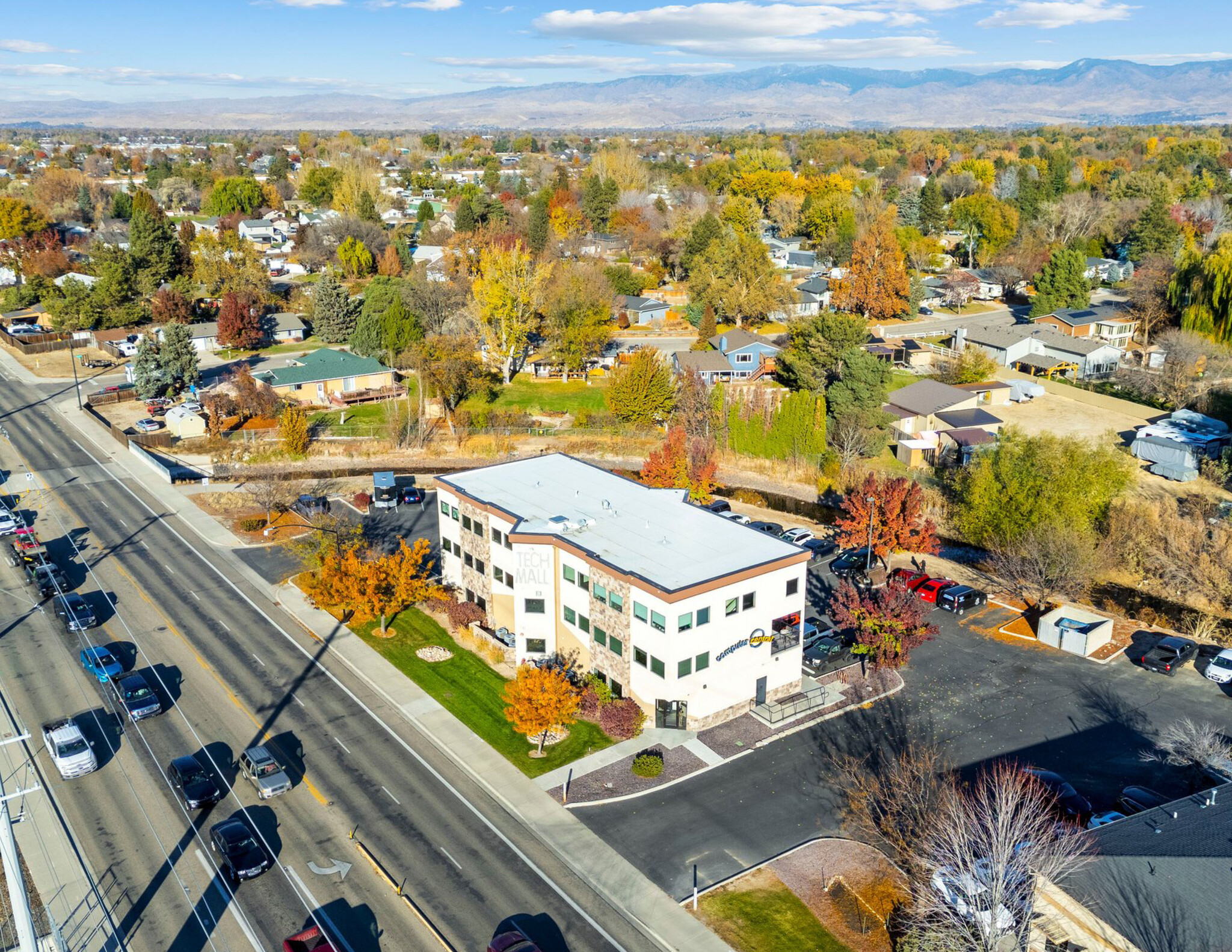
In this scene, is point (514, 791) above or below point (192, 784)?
below

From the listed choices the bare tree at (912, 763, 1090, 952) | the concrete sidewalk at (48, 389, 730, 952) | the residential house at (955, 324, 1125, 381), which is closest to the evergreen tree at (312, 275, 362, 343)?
the concrete sidewalk at (48, 389, 730, 952)

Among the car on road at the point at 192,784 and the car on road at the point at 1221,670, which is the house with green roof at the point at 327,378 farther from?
the car on road at the point at 1221,670

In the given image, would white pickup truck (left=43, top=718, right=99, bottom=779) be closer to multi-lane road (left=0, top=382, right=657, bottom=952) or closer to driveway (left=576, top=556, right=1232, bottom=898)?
multi-lane road (left=0, top=382, right=657, bottom=952)

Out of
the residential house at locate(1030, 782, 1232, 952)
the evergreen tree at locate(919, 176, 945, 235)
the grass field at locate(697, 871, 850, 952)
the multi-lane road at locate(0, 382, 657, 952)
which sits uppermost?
the evergreen tree at locate(919, 176, 945, 235)

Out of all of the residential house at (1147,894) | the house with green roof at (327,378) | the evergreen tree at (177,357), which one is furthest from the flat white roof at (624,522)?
the evergreen tree at (177,357)

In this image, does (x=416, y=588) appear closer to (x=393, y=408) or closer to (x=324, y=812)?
(x=324, y=812)

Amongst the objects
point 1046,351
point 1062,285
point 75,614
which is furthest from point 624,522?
point 1062,285

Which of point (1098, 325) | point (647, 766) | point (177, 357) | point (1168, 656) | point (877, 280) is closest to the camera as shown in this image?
point (647, 766)

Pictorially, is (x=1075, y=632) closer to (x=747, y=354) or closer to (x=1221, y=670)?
(x=1221, y=670)
